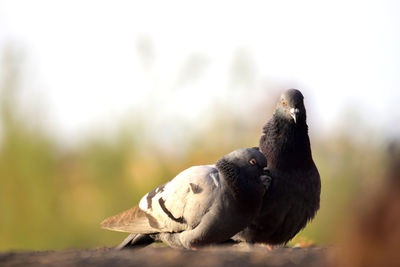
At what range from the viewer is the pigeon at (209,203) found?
518 cm

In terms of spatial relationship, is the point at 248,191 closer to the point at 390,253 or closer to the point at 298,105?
the point at 298,105

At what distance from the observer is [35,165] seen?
9.71 metres

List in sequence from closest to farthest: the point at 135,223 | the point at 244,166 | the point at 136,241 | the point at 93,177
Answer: the point at 244,166, the point at 135,223, the point at 136,241, the point at 93,177

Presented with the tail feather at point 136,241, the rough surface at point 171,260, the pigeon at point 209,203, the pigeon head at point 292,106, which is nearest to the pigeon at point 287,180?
the pigeon head at point 292,106

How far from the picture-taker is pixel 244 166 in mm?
5316

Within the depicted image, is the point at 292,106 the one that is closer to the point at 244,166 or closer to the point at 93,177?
the point at 244,166

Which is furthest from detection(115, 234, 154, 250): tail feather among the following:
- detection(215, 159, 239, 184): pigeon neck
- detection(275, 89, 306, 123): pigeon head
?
detection(275, 89, 306, 123): pigeon head

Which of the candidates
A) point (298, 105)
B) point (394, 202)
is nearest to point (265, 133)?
point (298, 105)

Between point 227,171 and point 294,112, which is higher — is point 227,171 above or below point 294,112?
below

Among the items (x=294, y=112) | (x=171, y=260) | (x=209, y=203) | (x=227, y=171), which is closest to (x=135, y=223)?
(x=209, y=203)

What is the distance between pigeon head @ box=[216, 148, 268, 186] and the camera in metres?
5.28

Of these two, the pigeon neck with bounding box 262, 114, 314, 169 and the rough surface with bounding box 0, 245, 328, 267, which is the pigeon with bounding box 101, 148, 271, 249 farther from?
the rough surface with bounding box 0, 245, 328, 267

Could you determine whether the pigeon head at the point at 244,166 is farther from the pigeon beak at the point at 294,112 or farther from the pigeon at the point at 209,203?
the pigeon beak at the point at 294,112

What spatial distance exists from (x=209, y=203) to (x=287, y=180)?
36.7 inches
